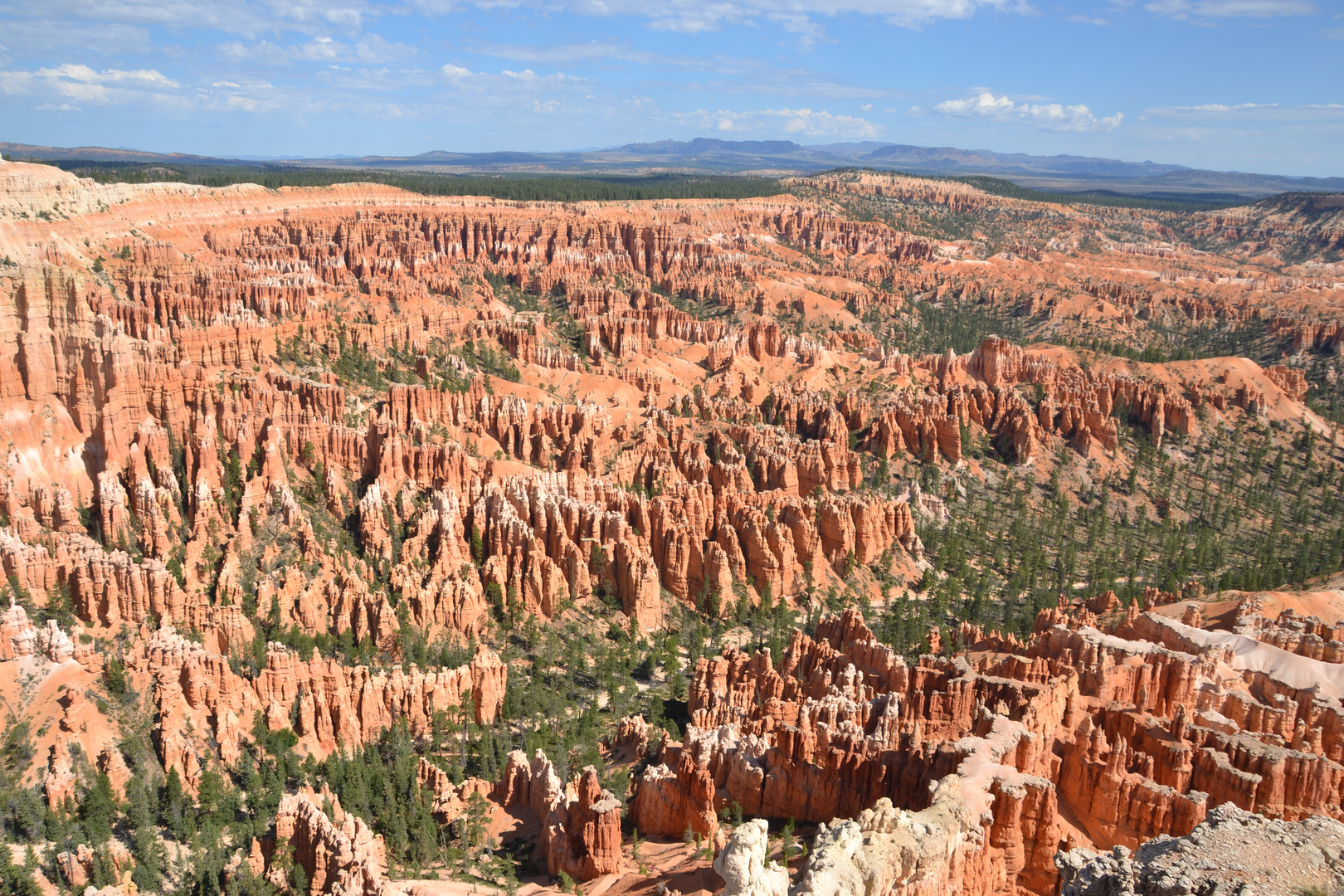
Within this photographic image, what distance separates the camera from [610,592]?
56.7 m

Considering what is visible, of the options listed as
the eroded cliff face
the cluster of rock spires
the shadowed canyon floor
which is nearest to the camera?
the cluster of rock spires

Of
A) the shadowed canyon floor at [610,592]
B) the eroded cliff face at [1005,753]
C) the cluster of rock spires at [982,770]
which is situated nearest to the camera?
the cluster of rock spires at [982,770]

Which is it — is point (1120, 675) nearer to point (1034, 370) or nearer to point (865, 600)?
point (865, 600)

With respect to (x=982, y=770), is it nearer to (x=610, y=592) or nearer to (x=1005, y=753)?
(x=1005, y=753)

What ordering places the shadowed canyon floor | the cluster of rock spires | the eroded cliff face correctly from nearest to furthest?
1. the cluster of rock spires
2. the eroded cliff face
3. the shadowed canyon floor

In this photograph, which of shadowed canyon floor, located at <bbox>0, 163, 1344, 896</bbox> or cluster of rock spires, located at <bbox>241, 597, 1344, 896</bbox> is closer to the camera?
cluster of rock spires, located at <bbox>241, 597, 1344, 896</bbox>

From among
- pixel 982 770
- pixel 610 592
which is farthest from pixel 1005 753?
pixel 610 592

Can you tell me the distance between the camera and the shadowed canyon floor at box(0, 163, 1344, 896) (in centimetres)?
3006

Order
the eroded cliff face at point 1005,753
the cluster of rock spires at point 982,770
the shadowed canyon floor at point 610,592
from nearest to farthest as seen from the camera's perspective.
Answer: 1. the cluster of rock spires at point 982,770
2. the eroded cliff face at point 1005,753
3. the shadowed canyon floor at point 610,592

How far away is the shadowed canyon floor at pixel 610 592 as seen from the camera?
30.1m

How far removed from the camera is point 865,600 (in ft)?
203

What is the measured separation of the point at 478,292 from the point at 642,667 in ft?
216

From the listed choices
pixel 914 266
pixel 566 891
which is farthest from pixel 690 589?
pixel 914 266

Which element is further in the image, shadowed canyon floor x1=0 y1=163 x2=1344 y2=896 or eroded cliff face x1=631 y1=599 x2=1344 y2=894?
shadowed canyon floor x1=0 y1=163 x2=1344 y2=896
